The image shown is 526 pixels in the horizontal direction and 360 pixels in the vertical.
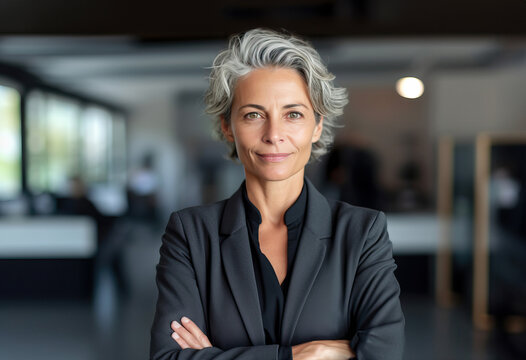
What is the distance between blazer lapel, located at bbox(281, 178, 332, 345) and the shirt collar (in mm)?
15

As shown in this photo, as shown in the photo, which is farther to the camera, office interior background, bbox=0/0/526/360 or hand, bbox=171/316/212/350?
office interior background, bbox=0/0/526/360

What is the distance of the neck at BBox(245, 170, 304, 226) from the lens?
151 cm

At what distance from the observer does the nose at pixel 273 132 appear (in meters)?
1.39

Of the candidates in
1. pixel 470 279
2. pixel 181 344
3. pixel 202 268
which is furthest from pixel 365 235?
pixel 470 279

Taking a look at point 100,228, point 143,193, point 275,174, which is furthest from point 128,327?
point 275,174

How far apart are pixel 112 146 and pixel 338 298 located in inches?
169

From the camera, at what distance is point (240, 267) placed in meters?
1.49

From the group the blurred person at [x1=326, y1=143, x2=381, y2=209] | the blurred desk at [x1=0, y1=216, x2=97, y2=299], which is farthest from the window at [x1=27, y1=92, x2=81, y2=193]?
the blurred person at [x1=326, y1=143, x2=381, y2=209]

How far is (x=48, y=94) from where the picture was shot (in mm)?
5258

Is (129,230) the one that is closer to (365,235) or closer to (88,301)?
(88,301)

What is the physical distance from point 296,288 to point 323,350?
0.17 metres

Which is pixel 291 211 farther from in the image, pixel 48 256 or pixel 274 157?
pixel 48 256

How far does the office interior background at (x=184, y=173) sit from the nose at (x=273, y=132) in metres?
3.56

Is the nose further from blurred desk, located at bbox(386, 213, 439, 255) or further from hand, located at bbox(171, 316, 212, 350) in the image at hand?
blurred desk, located at bbox(386, 213, 439, 255)
